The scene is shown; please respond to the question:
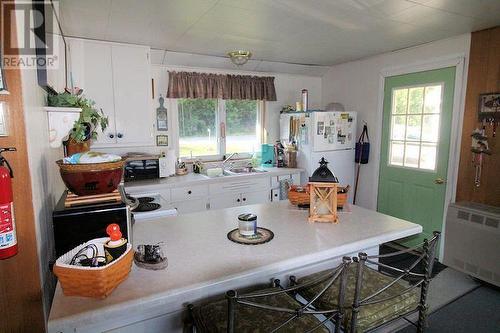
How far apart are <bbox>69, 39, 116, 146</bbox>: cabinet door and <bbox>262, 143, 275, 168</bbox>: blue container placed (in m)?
2.06

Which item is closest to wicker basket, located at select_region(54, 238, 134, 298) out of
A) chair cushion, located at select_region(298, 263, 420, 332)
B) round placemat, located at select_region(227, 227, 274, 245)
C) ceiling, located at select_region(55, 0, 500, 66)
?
round placemat, located at select_region(227, 227, 274, 245)

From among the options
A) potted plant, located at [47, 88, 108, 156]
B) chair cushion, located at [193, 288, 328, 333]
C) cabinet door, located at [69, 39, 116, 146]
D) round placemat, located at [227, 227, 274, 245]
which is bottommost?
chair cushion, located at [193, 288, 328, 333]

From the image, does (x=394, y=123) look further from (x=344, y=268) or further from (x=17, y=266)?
(x=17, y=266)

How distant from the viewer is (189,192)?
340 cm

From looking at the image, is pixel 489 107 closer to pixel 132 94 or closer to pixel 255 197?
pixel 255 197

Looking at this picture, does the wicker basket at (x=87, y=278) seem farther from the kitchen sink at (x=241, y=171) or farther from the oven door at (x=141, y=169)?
the kitchen sink at (x=241, y=171)

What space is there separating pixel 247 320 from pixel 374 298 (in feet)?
1.98

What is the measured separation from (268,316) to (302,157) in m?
3.04

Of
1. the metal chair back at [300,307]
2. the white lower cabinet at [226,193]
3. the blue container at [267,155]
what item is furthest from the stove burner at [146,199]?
the blue container at [267,155]

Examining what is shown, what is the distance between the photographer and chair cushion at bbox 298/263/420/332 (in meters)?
1.30

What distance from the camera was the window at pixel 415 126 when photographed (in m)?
3.29

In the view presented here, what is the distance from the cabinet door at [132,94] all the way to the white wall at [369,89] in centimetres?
269

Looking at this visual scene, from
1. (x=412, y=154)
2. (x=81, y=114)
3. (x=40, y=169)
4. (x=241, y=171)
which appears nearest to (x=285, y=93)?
(x=241, y=171)

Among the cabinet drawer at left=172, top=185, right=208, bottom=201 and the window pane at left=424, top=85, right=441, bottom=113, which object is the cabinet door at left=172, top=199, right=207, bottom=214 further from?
the window pane at left=424, top=85, right=441, bottom=113
